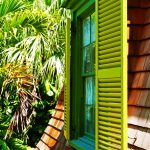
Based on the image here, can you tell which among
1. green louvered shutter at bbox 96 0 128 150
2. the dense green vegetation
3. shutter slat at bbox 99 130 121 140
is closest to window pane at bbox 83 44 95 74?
green louvered shutter at bbox 96 0 128 150

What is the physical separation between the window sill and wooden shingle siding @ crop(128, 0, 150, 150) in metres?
0.73

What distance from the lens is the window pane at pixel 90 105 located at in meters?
3.53

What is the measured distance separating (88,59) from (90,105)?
43cm

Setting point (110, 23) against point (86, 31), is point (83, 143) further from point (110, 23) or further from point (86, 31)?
point (110, 23)

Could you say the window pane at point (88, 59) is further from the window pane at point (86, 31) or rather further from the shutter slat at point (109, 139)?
the shutter slat at point (109, 139)

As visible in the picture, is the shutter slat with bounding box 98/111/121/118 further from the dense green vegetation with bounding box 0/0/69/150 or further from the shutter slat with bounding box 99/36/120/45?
the dense green vegetation with bounding box 0/0/69/150

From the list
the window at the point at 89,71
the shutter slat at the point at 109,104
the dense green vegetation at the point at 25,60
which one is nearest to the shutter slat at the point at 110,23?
the shutter slat at the point at 109,104

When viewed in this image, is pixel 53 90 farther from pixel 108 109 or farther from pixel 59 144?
pixel 108 109

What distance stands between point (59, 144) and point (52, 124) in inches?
21.7

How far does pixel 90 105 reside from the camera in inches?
142

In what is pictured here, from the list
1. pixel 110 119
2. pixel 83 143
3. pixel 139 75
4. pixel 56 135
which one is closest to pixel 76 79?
pixel 83 143

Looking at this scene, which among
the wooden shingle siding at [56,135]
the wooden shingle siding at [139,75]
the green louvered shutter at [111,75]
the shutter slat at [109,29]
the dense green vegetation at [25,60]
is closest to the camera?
the green louvered shutter at [111,75]

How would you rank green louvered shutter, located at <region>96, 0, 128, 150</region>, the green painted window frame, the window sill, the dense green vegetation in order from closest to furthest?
green louvered shutter, located at <region>96, 0, 128, 150</region>, the window sill, the green painted window frame, the dense green vegetation

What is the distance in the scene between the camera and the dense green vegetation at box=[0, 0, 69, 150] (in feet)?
22.4
